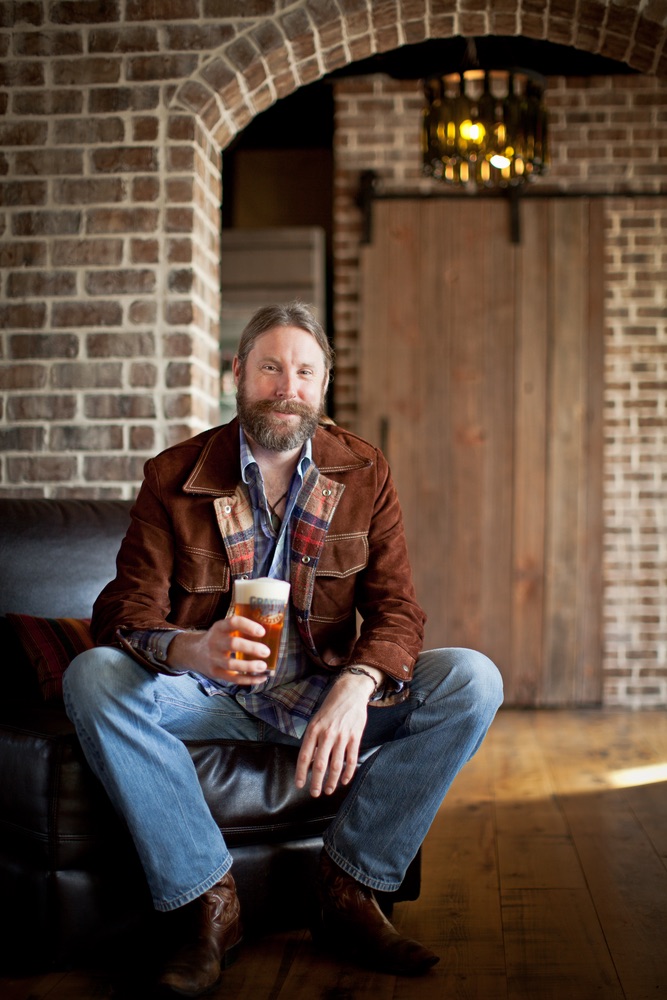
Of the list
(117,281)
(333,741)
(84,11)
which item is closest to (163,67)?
(84,11)

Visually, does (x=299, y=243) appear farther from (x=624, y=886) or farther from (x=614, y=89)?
(x=624, y=886)

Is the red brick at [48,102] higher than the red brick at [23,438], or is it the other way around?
the red brick at [48,102]

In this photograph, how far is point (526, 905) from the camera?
2.03 m

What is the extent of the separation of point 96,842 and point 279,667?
A: 0.46 meters

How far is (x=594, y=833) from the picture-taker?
2535mm

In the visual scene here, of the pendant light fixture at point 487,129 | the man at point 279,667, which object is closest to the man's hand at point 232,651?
the man at point 279,667

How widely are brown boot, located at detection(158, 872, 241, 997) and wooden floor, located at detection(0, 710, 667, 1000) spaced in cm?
6

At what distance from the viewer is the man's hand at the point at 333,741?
167 centimetres

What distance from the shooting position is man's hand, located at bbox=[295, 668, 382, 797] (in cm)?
167

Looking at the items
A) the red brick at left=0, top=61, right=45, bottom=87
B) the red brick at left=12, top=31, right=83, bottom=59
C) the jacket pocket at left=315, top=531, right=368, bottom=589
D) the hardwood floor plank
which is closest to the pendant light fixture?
the red brick at left=12, top=31, right=83, bottom=59

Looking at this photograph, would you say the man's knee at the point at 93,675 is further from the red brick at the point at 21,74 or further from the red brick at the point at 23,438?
the red brick at the point at 21,74

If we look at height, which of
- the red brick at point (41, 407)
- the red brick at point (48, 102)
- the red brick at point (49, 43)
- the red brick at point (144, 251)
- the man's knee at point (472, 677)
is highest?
the red brick at point (49, 43)

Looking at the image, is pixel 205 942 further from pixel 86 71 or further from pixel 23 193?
pixel 86 71

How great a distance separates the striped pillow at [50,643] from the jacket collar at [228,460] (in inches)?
19.5
